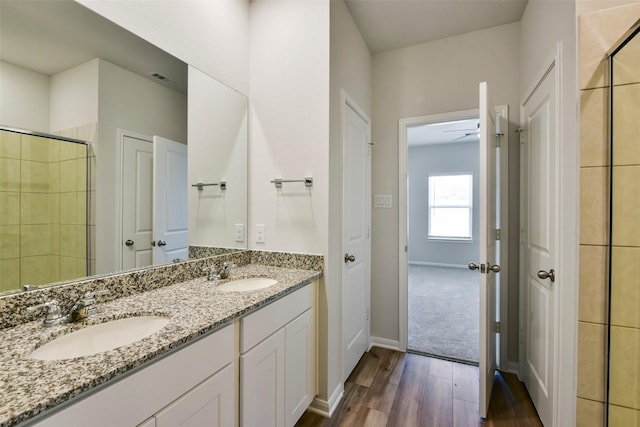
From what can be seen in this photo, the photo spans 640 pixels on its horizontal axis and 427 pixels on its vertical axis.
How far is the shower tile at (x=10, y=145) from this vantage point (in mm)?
994

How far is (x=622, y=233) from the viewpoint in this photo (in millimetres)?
1123

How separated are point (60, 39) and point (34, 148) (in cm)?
A: 45

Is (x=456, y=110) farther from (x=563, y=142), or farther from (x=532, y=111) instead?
(x=563, y=142)

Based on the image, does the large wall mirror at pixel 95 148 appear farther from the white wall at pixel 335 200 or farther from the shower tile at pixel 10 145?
the white wall at pixel 335 200

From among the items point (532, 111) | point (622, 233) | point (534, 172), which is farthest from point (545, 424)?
point (532, 111)

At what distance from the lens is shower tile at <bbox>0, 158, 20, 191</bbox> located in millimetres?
996

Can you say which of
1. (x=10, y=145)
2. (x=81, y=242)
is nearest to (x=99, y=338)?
(x=81, y=242)

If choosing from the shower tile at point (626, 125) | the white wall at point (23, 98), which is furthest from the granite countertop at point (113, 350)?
the shower tile at point (626, 125)

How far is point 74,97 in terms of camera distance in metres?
1.16

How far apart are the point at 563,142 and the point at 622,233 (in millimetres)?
542

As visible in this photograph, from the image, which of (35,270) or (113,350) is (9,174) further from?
(113,350)

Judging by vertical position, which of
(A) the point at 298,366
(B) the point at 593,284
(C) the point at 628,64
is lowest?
(A) the point at 298,366

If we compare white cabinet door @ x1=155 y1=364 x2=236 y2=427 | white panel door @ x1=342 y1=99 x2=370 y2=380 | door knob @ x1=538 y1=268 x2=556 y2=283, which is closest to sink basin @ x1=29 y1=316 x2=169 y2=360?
white cabinet door @ x1=155 y1=364 x2=236 y2=427

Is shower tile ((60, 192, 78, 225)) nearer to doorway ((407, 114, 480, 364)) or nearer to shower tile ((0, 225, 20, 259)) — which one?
shower tile ((0, 225, 20, 259))
